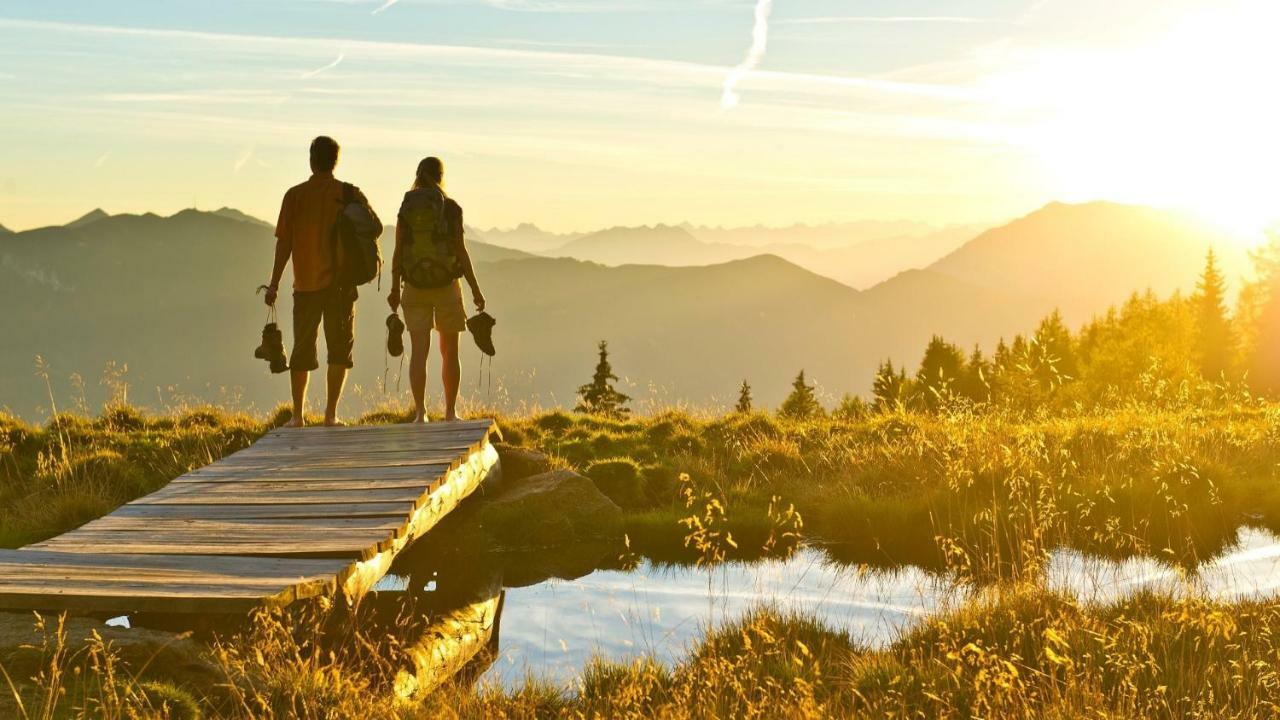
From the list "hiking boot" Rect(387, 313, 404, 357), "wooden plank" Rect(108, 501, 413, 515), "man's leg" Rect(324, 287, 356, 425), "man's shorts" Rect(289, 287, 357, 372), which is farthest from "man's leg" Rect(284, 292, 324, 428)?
"wooden plank" Rect(108, 501, 413, 515)

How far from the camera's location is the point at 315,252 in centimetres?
1061

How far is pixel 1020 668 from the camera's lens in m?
5.90

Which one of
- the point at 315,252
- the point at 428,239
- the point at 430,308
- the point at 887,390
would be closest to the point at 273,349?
the point at 315,252

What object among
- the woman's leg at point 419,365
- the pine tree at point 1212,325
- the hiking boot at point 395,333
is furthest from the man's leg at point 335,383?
the pine tree at point 1212,325

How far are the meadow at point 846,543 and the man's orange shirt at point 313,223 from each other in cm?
277

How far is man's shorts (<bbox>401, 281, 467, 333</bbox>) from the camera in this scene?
10.9 m

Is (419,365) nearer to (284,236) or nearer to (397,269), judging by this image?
(397,269)

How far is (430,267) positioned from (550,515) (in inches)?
116

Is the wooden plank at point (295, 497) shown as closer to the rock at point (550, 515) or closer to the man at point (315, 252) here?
the rock at point (550, 515)

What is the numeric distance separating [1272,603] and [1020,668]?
7.53 feet

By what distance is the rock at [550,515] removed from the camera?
32.3 feet

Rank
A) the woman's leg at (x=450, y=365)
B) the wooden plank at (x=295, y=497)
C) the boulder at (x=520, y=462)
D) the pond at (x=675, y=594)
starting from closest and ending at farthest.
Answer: the pond at (x=675, y=594), the wooden plank at (x=295, y=497), the woman's leg at (x=450, y=365), the boulder at (x=520, y=462)

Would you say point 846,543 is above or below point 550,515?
below

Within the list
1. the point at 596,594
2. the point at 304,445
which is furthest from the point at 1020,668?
the point at 304,445
